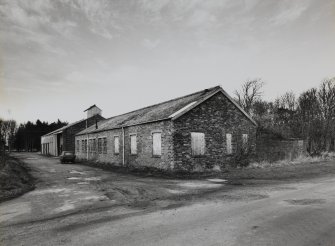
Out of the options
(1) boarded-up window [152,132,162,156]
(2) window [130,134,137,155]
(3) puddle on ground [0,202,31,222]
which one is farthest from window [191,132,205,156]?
(3) puddle on ground [0,202,31,222]

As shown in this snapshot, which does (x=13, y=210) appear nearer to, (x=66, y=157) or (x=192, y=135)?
(x=192, y=135)

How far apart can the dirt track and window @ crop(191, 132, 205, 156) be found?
710 centimetres

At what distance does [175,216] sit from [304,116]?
125ft

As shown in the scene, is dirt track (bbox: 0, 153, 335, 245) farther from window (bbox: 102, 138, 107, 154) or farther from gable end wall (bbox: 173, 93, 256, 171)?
window (bbox: 102, 138, 107, 154)

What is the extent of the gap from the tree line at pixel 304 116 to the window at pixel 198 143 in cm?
711

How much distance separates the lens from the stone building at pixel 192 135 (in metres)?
18.5

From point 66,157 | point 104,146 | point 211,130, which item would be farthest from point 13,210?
point 66,157

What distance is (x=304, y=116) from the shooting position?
133ft

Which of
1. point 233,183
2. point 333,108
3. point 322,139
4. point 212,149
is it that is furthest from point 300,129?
point 233,183

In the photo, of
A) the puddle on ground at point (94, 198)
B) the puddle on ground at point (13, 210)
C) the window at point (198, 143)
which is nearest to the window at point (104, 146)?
the window at point (198, 143)

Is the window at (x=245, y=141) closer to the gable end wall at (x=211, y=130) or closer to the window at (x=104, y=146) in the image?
the gable end wall at (x=211, y=130)

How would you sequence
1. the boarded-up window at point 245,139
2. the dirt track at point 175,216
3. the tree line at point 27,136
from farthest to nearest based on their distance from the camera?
the tree line at point 27,136 < the boarded-up window at point 245,139 < the dirt track at point 175,216

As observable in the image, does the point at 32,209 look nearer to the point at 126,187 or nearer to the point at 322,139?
the point at 126,187

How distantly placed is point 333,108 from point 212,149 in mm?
26894
